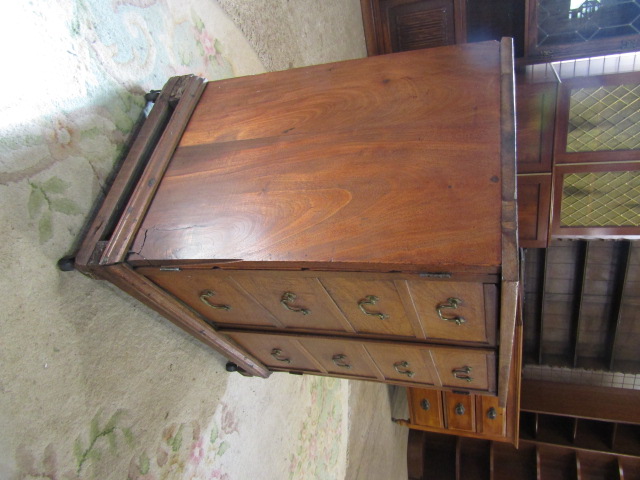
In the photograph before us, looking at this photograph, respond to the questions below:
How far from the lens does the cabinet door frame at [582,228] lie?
2.33m

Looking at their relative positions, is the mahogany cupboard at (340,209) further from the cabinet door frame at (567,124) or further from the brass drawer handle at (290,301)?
the cabinet door frame at (567,124)

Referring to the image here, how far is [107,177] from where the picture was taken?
120cm

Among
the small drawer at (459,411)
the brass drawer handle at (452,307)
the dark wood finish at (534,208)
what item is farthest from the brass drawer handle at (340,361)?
the small drawer at (459,411)

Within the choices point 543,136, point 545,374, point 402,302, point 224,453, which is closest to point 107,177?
point 402,302

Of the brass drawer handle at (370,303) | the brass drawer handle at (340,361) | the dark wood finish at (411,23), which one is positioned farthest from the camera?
the dark wood finish at (411,23)

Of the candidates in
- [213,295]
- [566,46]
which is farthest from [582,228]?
[213,295]

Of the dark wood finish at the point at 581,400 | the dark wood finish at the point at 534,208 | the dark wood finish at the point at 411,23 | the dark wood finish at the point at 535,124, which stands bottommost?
the dark wood finish at the point at 581,400

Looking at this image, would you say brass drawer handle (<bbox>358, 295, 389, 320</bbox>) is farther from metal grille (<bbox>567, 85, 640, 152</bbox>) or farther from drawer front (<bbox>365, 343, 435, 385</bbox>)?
metal grille (<bbox>567, 85, 640, 152</bbox>)

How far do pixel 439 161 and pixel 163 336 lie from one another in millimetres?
998

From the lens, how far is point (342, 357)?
4.51 ft

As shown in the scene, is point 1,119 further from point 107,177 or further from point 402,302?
point 402,302

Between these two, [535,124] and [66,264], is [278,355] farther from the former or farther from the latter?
[535,124]

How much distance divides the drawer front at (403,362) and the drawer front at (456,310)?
0.44ft

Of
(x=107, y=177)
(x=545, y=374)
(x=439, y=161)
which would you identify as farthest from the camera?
(x=545, y=374)
